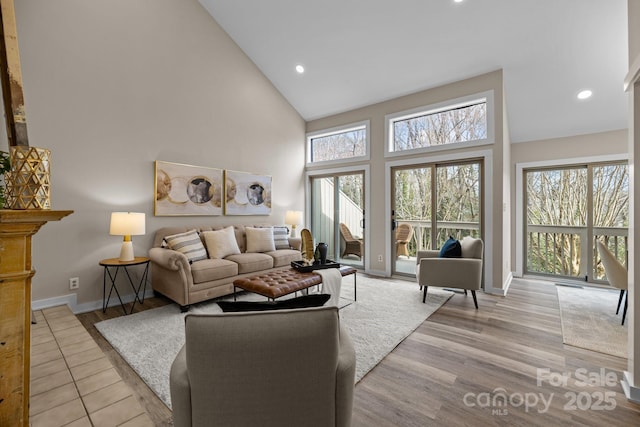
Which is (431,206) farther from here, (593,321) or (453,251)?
(593,321)

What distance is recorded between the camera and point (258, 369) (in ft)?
3.11

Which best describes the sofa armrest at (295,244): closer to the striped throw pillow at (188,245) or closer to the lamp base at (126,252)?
the striped throw pillow at (188,245)

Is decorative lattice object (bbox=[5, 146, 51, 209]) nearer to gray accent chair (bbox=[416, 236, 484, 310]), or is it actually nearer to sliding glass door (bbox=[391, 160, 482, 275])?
gray accent chair (bbox=[416, 236, 484, 310])

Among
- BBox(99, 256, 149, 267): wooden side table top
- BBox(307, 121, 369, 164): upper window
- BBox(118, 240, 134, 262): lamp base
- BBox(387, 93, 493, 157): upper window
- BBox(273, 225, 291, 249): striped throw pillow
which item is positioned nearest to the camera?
BBox(99, 256, 149, 267): wooden side table top

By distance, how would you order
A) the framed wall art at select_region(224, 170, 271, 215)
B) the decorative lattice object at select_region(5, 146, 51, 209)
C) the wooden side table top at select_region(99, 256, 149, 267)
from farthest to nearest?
the framed wall art at select_region(224, 170, 271, 215)
the wooden side table top at select_region(99, 256, 149, 267)
the decorative lattice object at select_region(5, 146, 51, 209)

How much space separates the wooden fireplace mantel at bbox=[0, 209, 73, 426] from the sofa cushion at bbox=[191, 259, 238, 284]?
1.96 meters

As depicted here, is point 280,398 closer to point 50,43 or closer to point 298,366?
point 298,366

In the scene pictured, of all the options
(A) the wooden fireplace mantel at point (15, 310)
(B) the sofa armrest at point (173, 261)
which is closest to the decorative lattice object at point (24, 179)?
(A) the wooden fireplace mantel at point (15, 310)

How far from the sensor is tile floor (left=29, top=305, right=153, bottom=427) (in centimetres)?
142

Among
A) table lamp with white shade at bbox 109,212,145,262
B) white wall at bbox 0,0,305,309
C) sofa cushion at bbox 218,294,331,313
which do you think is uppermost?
white wall at bbox 0,0,305,309

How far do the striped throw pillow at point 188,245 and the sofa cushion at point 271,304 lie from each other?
2553 mm

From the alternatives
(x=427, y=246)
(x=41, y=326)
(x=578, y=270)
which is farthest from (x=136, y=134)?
(x=578, y=270)

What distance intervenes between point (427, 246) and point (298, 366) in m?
4.16

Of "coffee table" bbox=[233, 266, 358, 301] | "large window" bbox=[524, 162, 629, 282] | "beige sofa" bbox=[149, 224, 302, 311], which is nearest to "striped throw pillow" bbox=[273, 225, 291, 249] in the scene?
"beige sofa" bbox=[149, 224, 302, 311]
